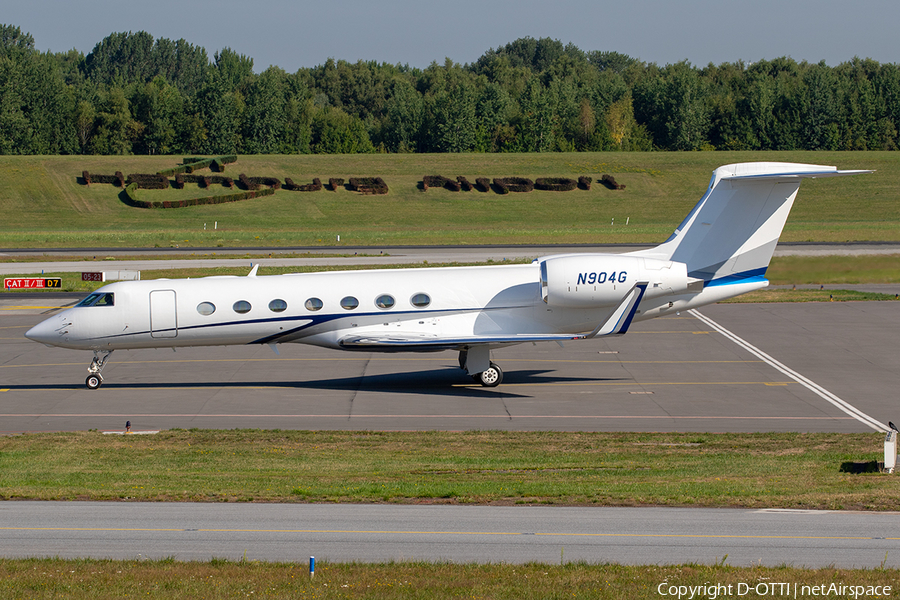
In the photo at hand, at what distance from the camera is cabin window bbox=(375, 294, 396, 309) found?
1042 inches

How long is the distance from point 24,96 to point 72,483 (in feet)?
431

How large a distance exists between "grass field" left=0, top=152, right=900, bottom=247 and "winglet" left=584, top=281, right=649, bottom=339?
49360mm

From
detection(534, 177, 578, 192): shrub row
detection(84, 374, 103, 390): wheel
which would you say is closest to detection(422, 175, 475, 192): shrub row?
detection(534, 177, 578, 192): shrub row

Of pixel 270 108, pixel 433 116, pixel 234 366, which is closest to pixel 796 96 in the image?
pixel 433 116

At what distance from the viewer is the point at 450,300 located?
26.5 metres

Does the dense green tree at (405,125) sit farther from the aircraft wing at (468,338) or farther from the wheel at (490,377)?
the aircraft wing at (468,338)

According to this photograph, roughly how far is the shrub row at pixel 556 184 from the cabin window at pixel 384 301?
263 feet

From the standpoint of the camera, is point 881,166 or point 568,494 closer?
point 568,494

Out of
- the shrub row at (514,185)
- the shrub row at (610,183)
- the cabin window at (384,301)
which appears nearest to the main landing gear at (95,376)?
the cabin window at (384,301)

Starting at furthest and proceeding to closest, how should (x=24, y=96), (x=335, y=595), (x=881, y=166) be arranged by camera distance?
(x=24, y=96) < (x=881, y=166) < (x=335, y=595)

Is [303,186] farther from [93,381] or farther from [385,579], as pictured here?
[385,579]

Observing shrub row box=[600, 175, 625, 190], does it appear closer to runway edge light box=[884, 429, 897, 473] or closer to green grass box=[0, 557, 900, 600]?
runway edge light box=[884, 429, 897, 473]

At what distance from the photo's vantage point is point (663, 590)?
10.8m

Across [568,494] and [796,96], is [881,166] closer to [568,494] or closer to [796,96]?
[796,96]
